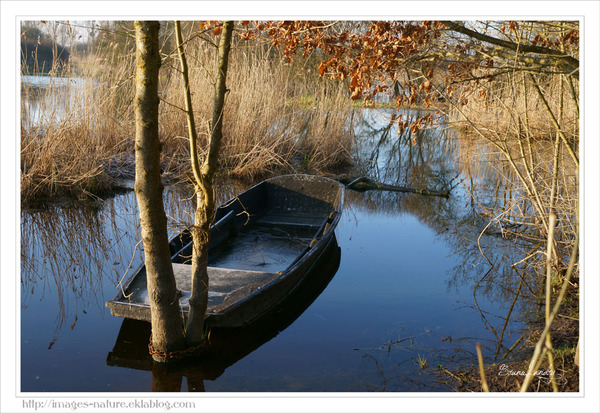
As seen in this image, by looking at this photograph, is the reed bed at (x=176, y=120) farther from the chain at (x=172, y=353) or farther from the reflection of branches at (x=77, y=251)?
the chain at (x=172, y=353)

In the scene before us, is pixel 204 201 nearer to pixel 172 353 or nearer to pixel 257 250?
pixel 172 353

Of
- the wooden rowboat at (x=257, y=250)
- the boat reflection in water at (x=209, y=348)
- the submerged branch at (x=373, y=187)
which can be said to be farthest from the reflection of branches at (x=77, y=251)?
the submerged branch at (x=373, y=187)

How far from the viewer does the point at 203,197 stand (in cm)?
331

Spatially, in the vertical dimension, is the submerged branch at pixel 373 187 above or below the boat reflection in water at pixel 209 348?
above

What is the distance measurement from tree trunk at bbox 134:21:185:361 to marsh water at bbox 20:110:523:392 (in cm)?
21

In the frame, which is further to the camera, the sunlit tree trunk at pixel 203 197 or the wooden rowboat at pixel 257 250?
the wooden rowboat at pixel 257 250

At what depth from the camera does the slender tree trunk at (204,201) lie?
3.18 meters

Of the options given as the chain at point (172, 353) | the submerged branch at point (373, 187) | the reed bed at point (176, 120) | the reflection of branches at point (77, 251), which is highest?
the reed bed at point (176, 120)

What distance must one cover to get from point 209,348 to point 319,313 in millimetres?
Result: 1092

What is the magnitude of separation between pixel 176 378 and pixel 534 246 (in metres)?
4.07

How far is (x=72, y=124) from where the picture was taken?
7223mm

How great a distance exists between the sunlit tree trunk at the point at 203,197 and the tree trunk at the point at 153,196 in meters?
0.11

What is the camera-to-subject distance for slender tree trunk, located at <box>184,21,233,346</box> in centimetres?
318

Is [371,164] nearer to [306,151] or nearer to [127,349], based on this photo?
[306,151]
